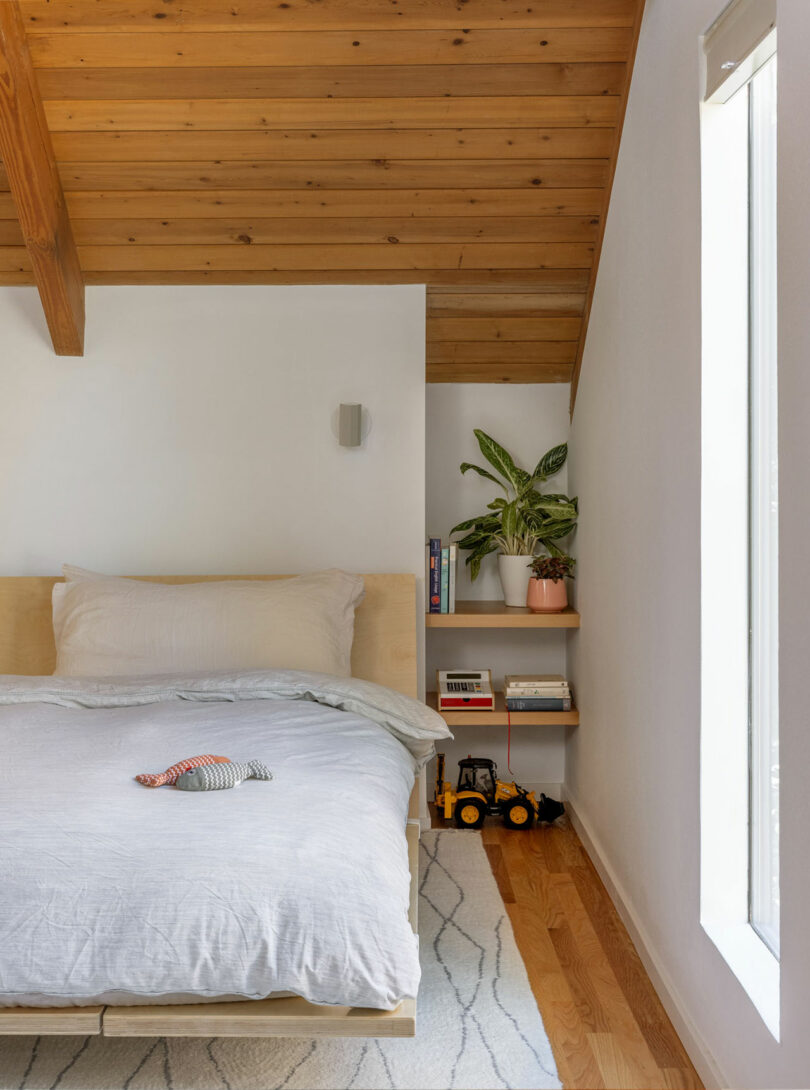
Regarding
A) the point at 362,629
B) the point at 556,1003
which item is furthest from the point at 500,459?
the point at 556,1003

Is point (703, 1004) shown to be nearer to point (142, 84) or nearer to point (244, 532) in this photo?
point (244, 532)

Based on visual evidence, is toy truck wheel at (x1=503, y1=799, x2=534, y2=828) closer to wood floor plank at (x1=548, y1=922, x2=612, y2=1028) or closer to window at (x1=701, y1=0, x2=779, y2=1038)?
wood floor plank at (x1=548, y1=922, x2=612, y2=1028)

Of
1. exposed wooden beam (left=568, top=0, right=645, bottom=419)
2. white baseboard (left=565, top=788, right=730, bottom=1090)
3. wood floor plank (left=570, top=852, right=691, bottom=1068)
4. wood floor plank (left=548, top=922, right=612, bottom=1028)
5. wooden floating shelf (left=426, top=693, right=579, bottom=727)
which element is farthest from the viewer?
wooden floating shelf (left=426, top=693, right=579, bottom=727)

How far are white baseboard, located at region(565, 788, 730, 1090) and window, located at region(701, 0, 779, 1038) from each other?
24 centimetres

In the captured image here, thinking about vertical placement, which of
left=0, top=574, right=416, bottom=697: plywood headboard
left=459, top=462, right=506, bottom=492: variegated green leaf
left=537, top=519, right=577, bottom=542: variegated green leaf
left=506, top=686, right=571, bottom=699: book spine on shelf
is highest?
left=459, top=462, right=506, bottom=492: variegated green leaf

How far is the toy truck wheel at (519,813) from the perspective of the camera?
3.60m

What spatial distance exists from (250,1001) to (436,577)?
218 cm

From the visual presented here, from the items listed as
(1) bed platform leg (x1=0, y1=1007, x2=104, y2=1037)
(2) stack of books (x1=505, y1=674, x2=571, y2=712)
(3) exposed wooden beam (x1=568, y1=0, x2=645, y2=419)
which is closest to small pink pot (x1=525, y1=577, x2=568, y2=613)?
(2) stack of books (x1=505, y1=674, x2=571, y2=712)

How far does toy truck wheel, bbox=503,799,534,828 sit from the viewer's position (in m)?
3.60

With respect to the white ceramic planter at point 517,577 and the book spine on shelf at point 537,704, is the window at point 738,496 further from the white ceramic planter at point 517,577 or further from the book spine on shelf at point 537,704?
the white ceramic planter at point 517,577

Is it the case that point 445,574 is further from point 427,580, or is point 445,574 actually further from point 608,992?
point 608,992

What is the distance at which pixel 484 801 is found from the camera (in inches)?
142

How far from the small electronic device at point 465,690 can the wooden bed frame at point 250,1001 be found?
0.60 ft

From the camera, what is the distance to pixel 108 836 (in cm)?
173
